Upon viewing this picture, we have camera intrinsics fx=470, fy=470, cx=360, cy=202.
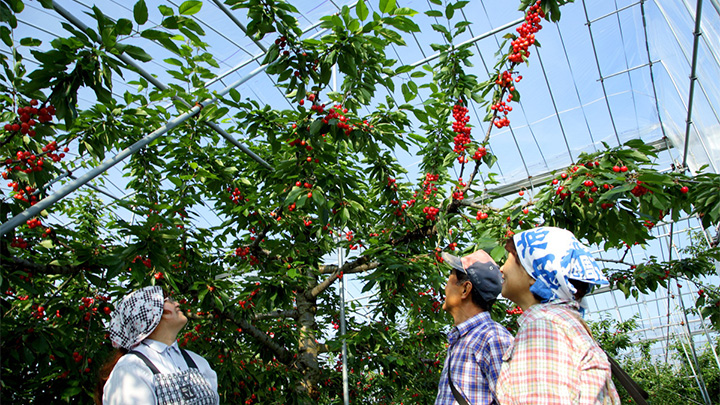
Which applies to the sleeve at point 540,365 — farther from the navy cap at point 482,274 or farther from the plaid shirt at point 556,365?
the navy cap at point 482,274

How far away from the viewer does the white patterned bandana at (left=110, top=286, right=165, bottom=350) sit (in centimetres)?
162

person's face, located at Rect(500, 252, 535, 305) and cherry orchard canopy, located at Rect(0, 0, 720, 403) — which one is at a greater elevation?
cherry orchard canopy, located at Rect(0, 0, 720, 403)

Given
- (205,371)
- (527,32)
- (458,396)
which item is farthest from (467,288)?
(527,32)

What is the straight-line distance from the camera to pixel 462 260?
5.75 ft

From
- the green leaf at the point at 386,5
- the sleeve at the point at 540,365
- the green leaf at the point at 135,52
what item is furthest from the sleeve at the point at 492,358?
the green leaf at the point at 135,52

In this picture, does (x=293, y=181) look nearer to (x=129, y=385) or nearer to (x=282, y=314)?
(x=129, y=385)

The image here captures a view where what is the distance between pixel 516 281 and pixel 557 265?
0.13 m

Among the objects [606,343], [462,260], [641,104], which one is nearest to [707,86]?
[641,104]

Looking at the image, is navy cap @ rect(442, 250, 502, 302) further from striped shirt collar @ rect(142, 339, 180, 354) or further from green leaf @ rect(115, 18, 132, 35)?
green leaf @ rect(115, 18, 132, 35)

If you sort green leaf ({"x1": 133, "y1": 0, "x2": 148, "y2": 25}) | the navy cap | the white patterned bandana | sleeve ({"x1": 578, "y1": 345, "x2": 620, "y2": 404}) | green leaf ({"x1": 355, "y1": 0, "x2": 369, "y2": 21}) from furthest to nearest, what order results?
green leaf ({"x1": 355, "y1": 0, "x2": 369, "y2": 21}) < green leaf ({"x1": 133, "y1": 0, "x2": 148, "y2": 25}) < the navy cap < the white patterned bandana < sleeve ({"x1": 578, "y1": 345, "x2": 620, "y2": 404})

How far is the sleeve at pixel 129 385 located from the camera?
57.4 inches

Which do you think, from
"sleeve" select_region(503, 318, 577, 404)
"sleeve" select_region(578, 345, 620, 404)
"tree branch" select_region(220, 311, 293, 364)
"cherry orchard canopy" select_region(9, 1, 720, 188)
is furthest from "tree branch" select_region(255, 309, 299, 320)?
"sleeve" select_region(578, 345, 620, 404)

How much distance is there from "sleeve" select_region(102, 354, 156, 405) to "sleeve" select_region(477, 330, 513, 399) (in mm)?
1050

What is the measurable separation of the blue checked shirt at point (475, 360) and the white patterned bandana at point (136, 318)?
102 cm
